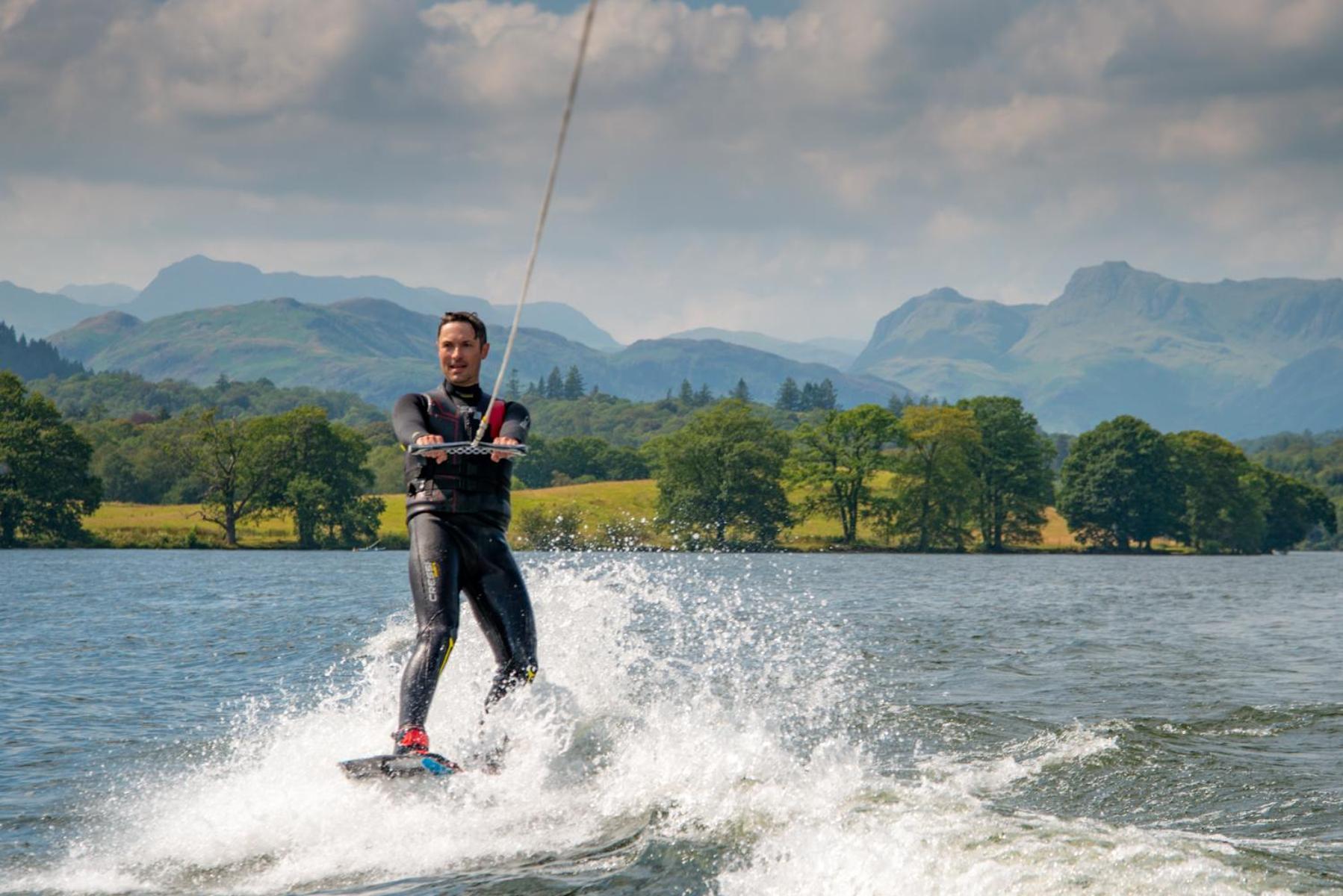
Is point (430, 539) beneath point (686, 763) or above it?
above

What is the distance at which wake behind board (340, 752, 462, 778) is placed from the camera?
8.13m

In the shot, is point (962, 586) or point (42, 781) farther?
point (962, 586)

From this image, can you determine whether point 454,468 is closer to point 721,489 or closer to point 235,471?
point 721,489

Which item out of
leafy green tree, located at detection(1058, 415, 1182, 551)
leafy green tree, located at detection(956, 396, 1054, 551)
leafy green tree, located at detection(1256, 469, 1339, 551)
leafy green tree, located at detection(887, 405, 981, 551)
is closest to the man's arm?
leafy green tree, located at detection(887, 405, 981, 551)

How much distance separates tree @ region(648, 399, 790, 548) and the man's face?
270ft

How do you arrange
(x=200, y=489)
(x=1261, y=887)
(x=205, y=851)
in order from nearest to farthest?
(x=1261, y=887), (x=205, y=851), (x=200, y=489)

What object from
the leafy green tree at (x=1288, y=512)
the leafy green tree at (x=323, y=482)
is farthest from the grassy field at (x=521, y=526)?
the leafy green tree at (x=1288, y=512)

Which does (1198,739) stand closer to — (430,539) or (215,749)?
(430,539)

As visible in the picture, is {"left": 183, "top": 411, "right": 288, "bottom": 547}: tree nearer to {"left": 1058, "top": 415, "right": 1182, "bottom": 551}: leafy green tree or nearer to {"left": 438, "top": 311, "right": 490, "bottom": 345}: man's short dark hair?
{"left": 1058, "top": 415, "right": 1182, "bottom": 551}: leafy green tree

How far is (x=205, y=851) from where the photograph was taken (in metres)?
7.97

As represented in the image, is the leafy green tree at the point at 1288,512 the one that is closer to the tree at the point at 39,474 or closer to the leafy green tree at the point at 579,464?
the leafy green tree at the point at 579,464

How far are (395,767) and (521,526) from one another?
72955 mm

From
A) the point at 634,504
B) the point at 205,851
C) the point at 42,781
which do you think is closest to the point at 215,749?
the point at 42,781

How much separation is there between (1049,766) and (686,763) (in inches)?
135
